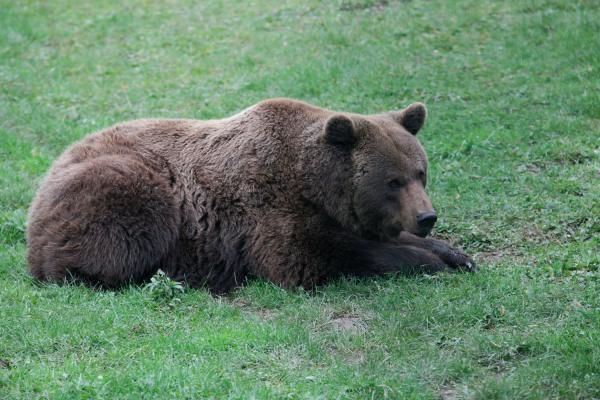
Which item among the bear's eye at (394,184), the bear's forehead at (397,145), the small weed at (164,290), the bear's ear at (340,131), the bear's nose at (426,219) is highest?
the bear's ear at (340,131)

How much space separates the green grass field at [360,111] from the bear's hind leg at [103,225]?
0.25m

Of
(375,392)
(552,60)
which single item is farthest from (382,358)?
(552,60)

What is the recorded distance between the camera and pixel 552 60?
11.9m

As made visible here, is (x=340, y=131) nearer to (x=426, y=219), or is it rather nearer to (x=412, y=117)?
(x=412, y=117)

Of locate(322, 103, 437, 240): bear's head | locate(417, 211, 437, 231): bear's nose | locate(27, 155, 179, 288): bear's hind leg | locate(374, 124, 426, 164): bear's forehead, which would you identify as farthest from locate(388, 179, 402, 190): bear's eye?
locate(27, 155, 179, 288): bear's hind leg

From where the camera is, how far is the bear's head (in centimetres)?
735

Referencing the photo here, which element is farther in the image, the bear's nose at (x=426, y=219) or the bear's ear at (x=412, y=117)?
the bear's ear at (x=412, y=117)

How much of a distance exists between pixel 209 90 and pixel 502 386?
334 inches

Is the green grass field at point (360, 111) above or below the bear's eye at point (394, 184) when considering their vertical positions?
below

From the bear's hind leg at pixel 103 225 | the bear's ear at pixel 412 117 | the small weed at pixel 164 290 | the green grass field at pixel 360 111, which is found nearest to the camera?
the green grass field at pixel 360 111

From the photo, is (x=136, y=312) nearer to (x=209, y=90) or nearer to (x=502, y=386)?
(x=502, y=386)

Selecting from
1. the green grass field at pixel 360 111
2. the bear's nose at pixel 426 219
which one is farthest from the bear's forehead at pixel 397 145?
the green grass field at pixel 360 111

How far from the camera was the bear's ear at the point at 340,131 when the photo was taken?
7409 mm

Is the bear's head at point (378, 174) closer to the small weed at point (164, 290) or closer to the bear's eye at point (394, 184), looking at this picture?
the bear's eye at point (394, 184)
